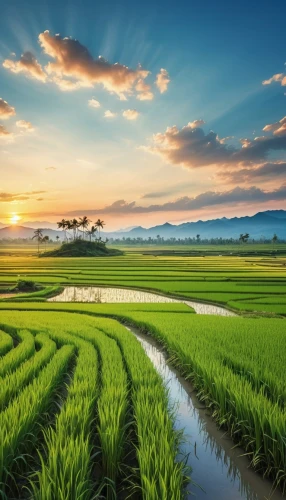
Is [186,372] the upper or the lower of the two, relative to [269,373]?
lower

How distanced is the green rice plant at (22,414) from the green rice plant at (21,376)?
25 cm

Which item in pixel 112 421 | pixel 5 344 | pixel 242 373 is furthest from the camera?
pixel 5 344

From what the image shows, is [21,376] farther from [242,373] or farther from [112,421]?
[242,373]

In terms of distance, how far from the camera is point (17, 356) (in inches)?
276

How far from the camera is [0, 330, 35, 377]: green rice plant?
6.35 meters

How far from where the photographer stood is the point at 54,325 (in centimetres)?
1092

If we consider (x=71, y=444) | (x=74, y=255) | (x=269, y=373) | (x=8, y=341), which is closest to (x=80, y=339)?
(x=8, y=341)

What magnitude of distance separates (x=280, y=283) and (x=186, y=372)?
1992 centimetres

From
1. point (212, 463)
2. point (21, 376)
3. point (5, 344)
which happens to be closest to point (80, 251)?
point (5, 344)

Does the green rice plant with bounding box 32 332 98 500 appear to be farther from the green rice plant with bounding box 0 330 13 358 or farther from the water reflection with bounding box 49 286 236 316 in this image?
the water reflection with bounding box 49 286 236 316

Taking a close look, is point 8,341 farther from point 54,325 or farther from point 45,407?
point 45,407

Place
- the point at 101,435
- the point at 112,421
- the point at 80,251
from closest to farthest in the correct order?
the point at 101,435 < the point at 112,421 < the point at 80,251

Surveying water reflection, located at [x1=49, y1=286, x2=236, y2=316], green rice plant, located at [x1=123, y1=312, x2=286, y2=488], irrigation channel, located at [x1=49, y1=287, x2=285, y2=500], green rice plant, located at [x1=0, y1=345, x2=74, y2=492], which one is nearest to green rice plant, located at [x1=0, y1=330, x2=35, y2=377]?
green rice plant, located at [x1=0, y1=345, x2=74, y2=492]

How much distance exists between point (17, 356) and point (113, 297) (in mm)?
13608
